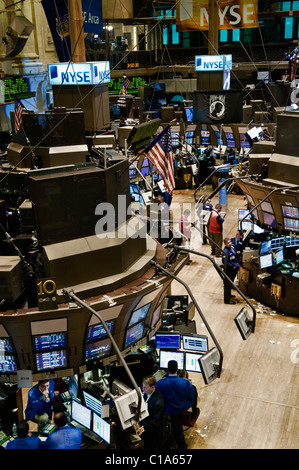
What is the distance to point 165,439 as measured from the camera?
7.63 metres

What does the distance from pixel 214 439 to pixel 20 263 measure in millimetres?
4081

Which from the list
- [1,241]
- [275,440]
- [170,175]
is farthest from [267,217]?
[1,241]

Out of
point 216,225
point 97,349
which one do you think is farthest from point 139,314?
point 216,225

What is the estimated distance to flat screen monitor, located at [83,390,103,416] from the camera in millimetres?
7273

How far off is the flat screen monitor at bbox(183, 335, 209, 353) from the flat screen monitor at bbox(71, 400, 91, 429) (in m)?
2.03

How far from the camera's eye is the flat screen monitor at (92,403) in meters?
7.27

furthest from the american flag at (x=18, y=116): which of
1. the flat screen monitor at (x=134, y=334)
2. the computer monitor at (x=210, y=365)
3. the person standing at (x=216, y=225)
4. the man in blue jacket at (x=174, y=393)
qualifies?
the computer monitor at (x=210, y=365)

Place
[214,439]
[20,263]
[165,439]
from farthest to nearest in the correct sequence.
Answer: [214,439] → [165,439] → [20,263]

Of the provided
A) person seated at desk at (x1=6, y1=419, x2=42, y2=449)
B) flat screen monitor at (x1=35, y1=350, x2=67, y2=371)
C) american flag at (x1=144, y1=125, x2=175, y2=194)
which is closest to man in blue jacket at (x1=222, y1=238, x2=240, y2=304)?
american flag at (x1=144, y1=125, x2=175, y2=194)

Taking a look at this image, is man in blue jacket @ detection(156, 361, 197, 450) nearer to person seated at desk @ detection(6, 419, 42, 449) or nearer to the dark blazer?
the dark blazer

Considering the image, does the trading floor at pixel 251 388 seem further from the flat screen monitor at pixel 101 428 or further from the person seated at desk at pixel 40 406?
the person seated at desk at pixel 40 406

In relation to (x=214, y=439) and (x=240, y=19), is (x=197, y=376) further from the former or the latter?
(x=240, y=19)

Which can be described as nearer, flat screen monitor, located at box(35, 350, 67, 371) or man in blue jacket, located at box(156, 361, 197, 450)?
flat screen monitor, located at box(35, 350, 67, 371)

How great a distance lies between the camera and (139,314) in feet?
25.5
